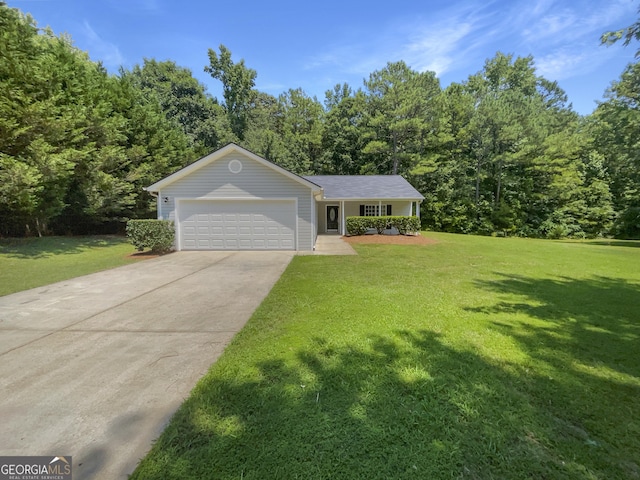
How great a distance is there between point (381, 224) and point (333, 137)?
17.3 metres

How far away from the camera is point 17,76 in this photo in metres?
12.4

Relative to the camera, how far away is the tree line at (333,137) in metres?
13.1

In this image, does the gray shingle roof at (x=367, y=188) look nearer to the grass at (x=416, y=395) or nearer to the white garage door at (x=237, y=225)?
the white garage door at (x=237, y=225)

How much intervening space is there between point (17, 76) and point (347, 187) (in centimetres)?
1742

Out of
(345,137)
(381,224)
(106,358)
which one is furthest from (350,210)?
(106,358)

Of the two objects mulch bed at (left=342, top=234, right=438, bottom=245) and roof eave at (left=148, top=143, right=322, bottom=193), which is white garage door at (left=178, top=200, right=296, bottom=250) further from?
mulch bed at (left=342, top=234, right=438, bottom=245)

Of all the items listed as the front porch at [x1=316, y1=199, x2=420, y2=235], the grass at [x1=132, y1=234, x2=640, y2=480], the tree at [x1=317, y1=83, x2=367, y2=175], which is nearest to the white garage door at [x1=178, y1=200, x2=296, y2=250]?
the grass at [x1=132, y1=234, x2=640, y2=480]

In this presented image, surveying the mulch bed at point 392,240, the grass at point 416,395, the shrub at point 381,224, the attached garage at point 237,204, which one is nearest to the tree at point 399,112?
the shrub at point 381,224

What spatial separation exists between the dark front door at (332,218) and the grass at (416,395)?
54.6 feet

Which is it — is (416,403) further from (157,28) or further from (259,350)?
(157,28)

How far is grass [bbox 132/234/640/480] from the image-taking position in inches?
81.9

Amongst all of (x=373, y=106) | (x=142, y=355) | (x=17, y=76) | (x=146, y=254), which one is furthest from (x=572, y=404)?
(x=373, y=106)

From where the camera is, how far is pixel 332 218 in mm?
22328

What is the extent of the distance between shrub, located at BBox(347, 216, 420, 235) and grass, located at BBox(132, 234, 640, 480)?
1235cm
